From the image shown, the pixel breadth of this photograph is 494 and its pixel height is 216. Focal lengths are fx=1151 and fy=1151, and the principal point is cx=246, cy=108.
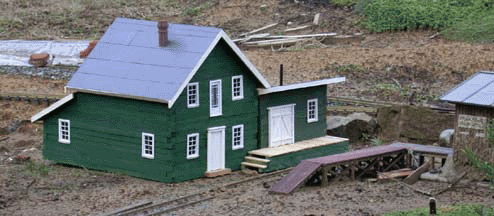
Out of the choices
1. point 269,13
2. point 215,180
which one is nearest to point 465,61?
point 269,13

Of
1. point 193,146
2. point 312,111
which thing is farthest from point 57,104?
point 312,111

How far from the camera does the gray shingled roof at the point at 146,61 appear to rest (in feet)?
124

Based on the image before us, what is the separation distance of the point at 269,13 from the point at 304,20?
10.8 ft

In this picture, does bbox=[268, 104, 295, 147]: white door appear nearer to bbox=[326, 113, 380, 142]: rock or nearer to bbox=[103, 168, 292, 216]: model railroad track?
bbox=[103, 168, 292, 216]: model railroad track

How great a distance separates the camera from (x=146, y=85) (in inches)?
1503

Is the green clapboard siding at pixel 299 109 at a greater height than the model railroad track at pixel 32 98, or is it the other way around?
the green clapboard siding at pixel 299 109

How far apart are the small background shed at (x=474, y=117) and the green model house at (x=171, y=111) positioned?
18.8 ft

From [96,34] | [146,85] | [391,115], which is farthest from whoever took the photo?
[96,34]

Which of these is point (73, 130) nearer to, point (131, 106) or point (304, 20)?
point (131, 106)

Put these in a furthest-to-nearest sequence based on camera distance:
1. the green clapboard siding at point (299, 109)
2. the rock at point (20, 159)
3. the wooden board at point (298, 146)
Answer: the rock at point (20, 159), the green clapboard siding at point (299, 109), the wooden board at point (298, 146)

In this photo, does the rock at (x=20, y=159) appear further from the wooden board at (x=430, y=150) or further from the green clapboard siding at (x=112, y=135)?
the wooden board at (x=430, y=150)

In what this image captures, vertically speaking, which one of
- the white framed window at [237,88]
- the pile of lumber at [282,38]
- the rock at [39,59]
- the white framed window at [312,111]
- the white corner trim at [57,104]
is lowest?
the rock at [39,59]

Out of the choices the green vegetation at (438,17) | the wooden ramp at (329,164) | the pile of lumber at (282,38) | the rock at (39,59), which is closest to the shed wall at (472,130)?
the wooden ramp at (329,164)

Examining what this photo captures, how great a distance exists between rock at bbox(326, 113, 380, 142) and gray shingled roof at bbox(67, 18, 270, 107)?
6.09 m
